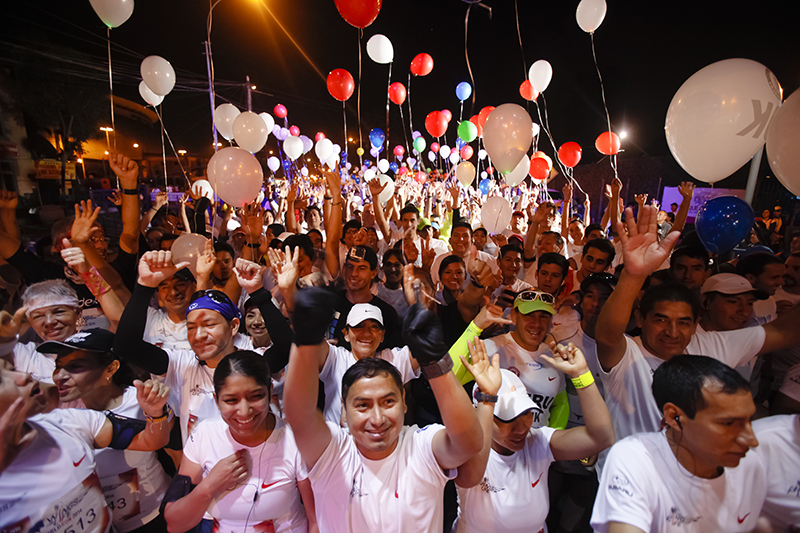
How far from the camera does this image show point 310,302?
1.12 metres

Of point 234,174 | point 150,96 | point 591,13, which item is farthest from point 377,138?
point 234,174

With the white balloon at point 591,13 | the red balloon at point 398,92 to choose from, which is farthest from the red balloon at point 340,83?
the white balloon at point 591,13

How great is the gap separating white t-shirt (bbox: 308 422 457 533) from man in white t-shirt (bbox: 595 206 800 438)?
3.46 ft

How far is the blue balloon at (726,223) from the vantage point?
2.95 meters

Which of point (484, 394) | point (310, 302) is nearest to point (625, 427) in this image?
point (484, 394)

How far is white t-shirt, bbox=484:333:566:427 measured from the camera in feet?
6.60

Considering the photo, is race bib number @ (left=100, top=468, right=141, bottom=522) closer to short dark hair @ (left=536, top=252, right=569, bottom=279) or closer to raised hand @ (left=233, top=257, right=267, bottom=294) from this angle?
raised hand @ (left=233, top=257, right=267, bottom=294)

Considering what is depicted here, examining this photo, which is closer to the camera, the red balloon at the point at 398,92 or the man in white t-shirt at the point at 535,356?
the man in white t-shirt at the point at 535,356

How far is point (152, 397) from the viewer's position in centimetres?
163

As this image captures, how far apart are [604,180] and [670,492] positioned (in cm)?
1756

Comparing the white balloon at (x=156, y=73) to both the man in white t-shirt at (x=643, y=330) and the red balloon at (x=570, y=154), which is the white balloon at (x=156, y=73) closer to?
the man in white t-shirt at (x=643, y=330)

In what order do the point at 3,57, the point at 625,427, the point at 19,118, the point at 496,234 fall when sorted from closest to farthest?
the point at 625,427, the point at 496,234, the point at 3,57, the point at 19,118

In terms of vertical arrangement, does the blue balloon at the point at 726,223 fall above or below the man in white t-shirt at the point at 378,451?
above

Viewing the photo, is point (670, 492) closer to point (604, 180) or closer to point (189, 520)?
point (189, 520)
